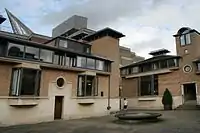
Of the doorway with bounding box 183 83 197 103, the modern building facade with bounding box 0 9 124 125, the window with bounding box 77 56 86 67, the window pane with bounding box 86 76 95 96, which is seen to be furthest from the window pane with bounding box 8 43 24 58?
the doorway with bounding box 183 83 197 103

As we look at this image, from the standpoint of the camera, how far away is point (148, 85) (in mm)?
26906

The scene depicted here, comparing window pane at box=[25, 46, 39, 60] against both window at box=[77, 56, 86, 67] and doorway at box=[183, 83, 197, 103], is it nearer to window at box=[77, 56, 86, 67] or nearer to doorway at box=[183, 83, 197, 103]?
window at box=[77, 56, 86, 67]

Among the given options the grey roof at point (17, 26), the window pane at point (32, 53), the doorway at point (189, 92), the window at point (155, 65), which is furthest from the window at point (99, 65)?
the grey roof at point (17, 26)

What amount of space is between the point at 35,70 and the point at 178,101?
16719 millimetres

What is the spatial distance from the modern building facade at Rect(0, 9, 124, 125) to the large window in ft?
20.0

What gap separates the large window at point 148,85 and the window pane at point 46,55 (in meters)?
14.7

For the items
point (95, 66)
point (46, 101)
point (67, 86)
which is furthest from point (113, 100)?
point (46, 101)

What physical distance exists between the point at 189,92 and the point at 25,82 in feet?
64.5

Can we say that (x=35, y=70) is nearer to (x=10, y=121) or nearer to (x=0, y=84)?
(x=0, y=84)

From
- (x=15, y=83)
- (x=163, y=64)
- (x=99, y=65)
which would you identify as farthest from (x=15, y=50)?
(x=163, y=64)

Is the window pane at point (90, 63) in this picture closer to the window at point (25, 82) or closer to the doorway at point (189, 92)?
the window at point (25, 82)

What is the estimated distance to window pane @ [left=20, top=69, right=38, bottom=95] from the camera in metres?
14.7

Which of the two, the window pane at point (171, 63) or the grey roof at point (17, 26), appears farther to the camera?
the grey roof at point (17, 26)

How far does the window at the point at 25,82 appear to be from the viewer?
14.4 meters
